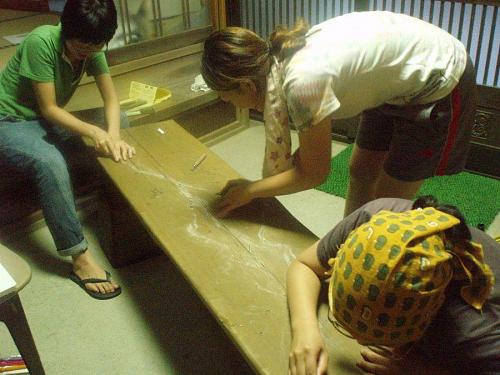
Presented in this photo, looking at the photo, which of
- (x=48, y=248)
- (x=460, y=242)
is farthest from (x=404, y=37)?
(x=48, y=248)

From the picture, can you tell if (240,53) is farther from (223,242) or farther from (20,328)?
(20,328)

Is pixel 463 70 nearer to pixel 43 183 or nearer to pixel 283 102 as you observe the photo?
pixel 283 102

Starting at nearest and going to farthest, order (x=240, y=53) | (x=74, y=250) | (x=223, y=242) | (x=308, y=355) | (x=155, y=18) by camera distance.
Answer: (x=308, y=355) → (x=240, y=53) → (x=223, y=242) → (x=74, y=250) → (x=155, y=18)

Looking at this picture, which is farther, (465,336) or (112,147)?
(112,147)

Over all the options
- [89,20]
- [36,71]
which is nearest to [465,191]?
[89,20]

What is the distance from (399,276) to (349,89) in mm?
604

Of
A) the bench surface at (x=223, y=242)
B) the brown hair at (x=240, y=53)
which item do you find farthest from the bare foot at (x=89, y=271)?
the brown hair at (x=240, y=53)

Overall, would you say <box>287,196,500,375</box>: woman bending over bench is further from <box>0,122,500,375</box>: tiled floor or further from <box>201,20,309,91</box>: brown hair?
<box>0,122,500,375</box>: tiled floor

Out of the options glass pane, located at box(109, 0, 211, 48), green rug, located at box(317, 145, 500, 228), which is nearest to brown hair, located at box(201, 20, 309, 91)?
green rug, located at box(317, 145, 500, 228)

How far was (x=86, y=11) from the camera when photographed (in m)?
1.67

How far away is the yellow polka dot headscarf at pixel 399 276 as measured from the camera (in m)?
0.77

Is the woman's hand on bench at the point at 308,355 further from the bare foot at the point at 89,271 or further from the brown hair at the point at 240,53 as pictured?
the bare foot at the point at 89,271

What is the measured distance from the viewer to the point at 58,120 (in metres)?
1.85

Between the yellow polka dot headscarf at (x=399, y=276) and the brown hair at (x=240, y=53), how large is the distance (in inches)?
21.4
